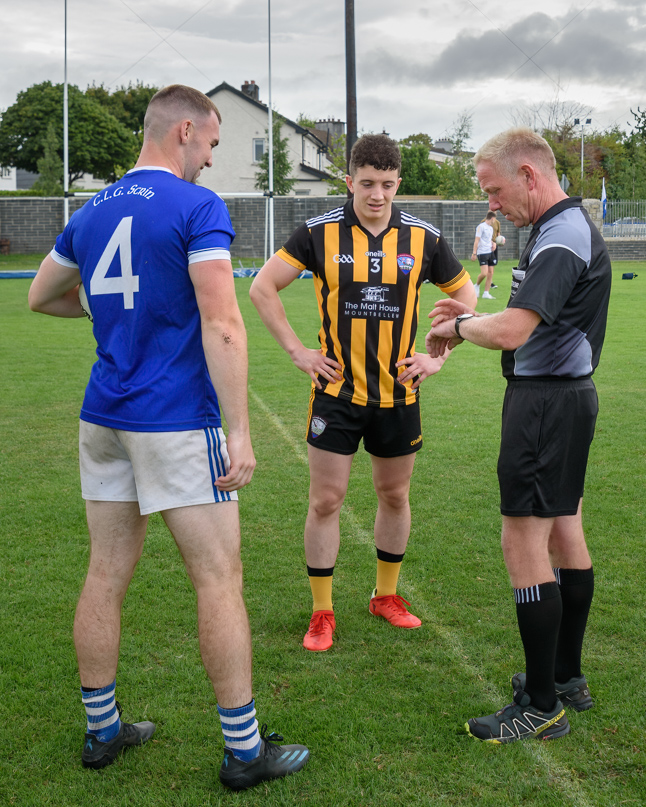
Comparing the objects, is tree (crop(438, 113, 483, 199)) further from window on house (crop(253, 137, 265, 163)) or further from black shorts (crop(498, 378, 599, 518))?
black shorts (crop(498, 378, 599, 518))

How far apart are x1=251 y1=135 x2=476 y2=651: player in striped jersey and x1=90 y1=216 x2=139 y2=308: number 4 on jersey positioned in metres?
1.28

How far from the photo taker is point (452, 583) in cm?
448

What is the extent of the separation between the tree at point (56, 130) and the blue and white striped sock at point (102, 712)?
51.4m

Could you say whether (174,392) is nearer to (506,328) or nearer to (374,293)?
(506,328)

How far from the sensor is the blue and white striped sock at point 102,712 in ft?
9.41

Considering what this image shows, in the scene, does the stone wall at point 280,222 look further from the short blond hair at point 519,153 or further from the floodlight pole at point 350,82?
the short blond hair at point 519,153

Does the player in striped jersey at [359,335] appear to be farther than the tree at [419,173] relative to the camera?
No

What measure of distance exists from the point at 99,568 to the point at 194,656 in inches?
42.0

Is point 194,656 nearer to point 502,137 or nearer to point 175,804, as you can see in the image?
point 175,804

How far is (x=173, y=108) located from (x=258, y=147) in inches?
2304

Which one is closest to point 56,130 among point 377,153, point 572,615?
point 377,153

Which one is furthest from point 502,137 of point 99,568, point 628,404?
point 628,404

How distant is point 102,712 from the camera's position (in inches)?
114

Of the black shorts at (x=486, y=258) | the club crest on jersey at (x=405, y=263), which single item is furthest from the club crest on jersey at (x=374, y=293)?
the black shorts at (x=486, y=258)
